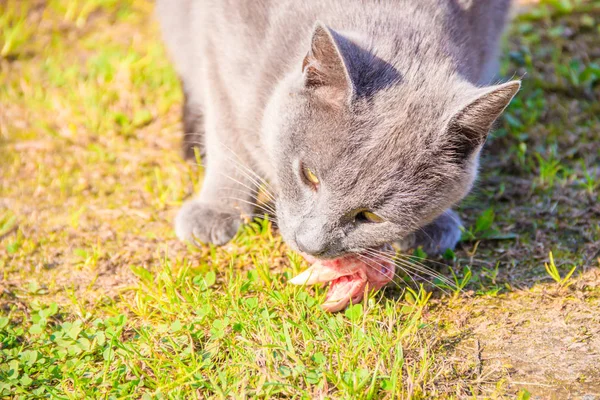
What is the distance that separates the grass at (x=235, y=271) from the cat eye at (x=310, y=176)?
1.20ft

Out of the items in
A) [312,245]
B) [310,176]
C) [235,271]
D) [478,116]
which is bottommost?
[235,271]

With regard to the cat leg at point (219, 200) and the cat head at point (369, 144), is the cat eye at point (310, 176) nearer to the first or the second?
the cat head at point (369, 144)

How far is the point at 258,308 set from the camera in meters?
1.83

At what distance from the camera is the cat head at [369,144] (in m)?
1.67

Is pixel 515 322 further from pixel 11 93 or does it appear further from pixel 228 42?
pixel 11 93

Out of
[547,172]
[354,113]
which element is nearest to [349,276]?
[354,113]

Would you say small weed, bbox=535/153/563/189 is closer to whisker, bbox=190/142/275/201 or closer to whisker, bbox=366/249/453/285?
whisker, bbox=366/249/453/285

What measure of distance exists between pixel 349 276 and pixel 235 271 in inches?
16.2

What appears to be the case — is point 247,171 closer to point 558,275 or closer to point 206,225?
point 206,225

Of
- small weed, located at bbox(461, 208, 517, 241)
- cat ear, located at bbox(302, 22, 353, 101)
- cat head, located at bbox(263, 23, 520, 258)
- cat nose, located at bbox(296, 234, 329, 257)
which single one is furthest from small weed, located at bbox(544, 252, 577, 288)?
cat ear, located at bbox(302, 22, 353, 101)

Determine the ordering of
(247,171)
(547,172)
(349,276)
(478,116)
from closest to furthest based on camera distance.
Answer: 1. (478,116)
2. (349,276)
3. (247,171)
4. (547,172)

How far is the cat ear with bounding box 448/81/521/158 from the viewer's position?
5.03ft

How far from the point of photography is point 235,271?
6.79 feet

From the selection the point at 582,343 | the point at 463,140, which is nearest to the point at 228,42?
the point at 463,140
